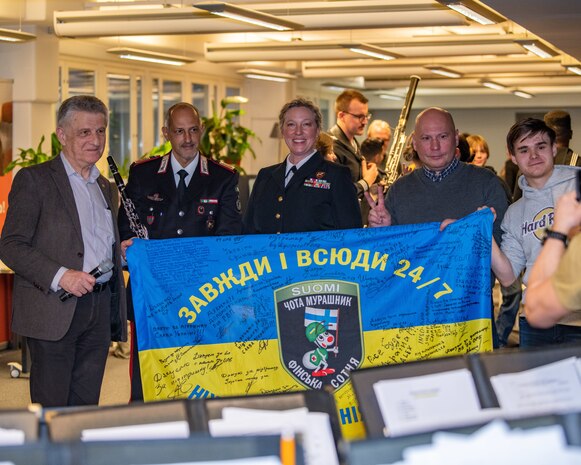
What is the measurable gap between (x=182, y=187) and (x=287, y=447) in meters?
2.56

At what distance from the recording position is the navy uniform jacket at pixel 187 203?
15.1 ft

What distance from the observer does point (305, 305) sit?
413 cm

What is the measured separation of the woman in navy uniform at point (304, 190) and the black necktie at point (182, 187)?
0.34 metres

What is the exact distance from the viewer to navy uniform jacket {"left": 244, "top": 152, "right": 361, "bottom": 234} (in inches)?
180

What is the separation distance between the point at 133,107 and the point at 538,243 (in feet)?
39.0

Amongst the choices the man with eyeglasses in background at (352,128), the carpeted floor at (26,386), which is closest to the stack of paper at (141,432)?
the carpeted floor at (26,386)

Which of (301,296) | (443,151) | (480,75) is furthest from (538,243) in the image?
(480,75)

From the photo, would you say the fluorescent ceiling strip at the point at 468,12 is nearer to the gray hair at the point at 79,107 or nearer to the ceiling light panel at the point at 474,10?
the ceiling light panel at the point at 474,10

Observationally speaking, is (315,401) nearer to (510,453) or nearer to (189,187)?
(510,453)

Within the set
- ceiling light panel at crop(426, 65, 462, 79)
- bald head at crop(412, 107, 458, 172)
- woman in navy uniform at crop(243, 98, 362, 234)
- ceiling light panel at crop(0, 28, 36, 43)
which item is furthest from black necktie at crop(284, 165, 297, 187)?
ceiling light panel at crop(426, 65, 462, 79)

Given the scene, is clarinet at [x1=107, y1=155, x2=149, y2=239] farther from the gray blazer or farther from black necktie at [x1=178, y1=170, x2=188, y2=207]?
the gray blazer

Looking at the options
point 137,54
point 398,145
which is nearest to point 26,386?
point 398,145

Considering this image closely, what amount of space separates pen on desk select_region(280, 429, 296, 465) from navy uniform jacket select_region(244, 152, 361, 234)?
2345 mm

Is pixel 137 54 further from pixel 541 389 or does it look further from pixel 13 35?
pixel 541 389
